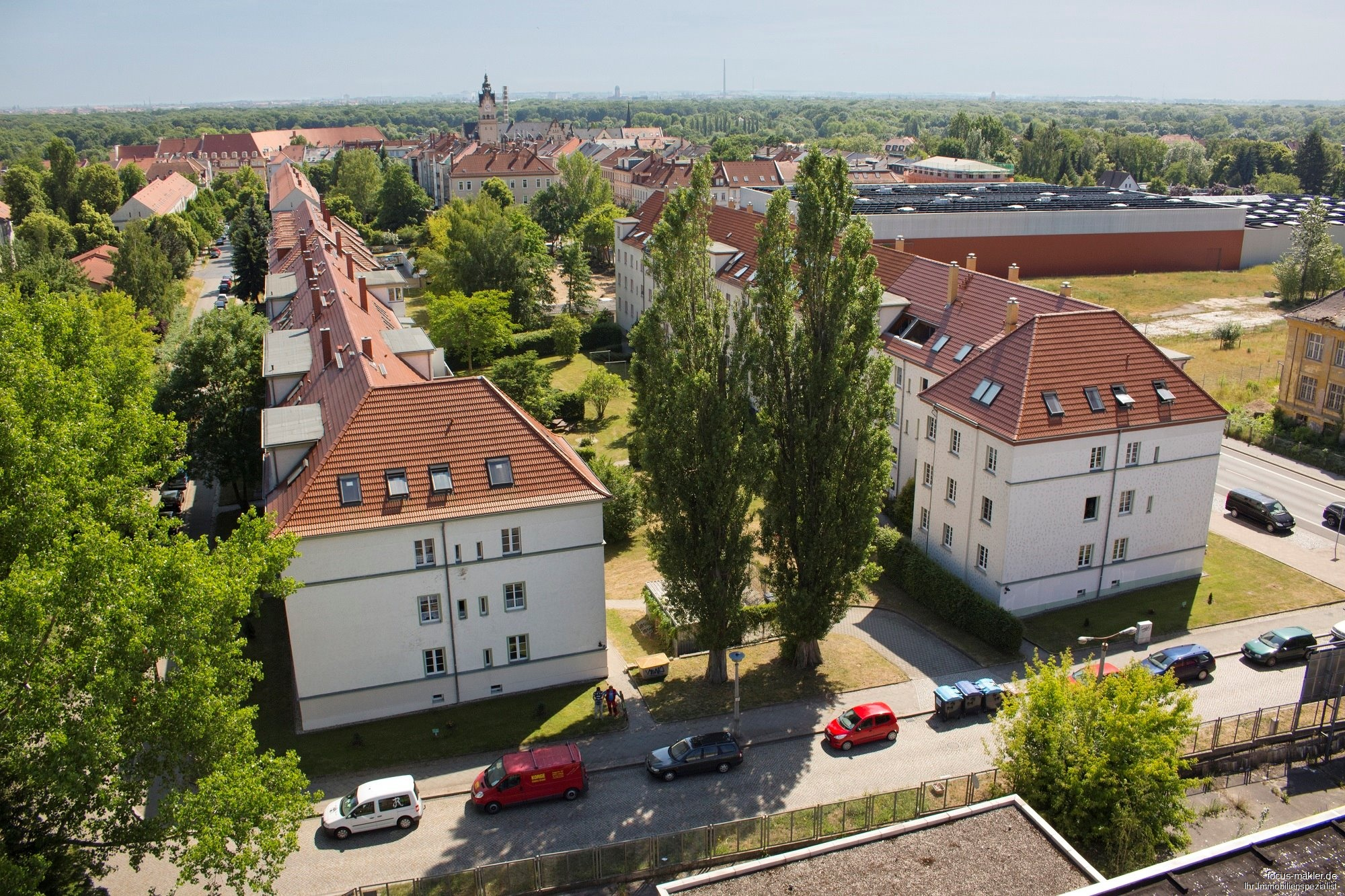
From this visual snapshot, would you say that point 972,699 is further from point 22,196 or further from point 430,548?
point 22,196

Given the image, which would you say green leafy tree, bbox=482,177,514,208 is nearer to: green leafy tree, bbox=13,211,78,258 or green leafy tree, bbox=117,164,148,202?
green leafy tree, bbox=13,211,78,258

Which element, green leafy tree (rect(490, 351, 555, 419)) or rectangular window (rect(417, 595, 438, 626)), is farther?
green leafy tree (rect(490, 351, 555, 419))

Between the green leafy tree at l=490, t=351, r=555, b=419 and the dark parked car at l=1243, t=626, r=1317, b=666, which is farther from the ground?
the green leafy tree at l=490, t=351, r=555, b=419

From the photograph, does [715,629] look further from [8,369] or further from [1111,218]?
[1111,218]

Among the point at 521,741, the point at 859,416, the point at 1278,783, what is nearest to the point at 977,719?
the point at 1278,783

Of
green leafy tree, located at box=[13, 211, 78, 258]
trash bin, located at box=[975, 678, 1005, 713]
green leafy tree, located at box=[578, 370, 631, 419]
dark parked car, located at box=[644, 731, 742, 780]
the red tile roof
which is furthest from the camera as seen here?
green leafy tree, located at box=[13, 211, 78, 258]

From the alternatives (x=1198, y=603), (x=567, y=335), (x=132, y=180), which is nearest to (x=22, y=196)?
(x=132, y=180)

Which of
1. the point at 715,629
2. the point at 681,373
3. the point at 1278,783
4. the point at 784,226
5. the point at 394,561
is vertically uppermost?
the point at 784,226

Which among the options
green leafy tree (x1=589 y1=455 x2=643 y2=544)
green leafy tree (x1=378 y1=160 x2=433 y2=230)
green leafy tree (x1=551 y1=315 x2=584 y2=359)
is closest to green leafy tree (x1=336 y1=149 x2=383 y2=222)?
green leafy tree (x1=378 y1=160 x2=433 y2=230)
